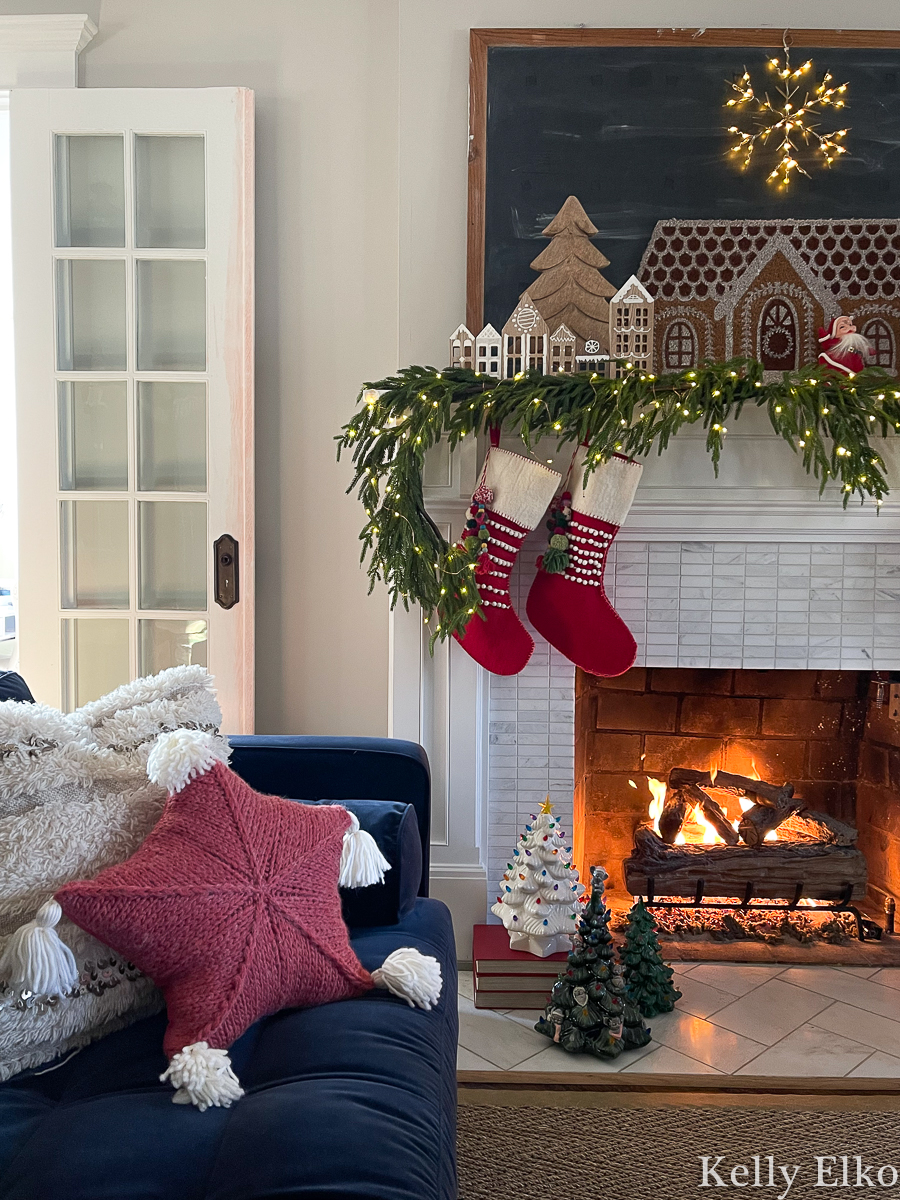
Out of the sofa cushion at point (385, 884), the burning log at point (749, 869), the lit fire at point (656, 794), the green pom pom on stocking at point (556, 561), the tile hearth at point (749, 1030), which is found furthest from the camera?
the lit fire at point (656, 794)

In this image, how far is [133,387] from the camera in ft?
7.34

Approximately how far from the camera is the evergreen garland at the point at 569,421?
180 cm

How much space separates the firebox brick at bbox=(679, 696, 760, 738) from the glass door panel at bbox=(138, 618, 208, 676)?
122cm

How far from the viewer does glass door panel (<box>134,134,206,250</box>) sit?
86.6 inches

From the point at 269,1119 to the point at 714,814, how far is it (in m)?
1.56

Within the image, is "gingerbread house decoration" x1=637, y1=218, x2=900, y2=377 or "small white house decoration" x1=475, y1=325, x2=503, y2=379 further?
"gingerbread house decoration" x1=637, y1=218, x2=900, y2=377

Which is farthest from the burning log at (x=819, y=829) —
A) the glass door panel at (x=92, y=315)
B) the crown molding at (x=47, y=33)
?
the crown molding at (x=47, y=33)

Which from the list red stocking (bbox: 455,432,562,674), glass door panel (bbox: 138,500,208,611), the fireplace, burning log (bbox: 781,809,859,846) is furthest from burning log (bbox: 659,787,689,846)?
glass door panel (bbox: 138,500,208,611)

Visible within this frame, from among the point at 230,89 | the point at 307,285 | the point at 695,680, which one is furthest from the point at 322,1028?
the point at 230,89

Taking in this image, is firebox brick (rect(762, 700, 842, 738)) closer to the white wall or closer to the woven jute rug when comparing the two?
the woven jute rug

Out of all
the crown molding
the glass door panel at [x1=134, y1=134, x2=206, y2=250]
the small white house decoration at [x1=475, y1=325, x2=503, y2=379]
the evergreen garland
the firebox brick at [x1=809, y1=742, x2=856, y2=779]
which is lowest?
the firebox brick at [x1=809, y1=742, x2=856, y2=779]

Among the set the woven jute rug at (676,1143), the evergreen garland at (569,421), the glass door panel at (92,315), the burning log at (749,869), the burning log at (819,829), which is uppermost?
the glass door panel at (92,315)

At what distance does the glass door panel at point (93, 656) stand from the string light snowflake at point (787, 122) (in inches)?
73.7

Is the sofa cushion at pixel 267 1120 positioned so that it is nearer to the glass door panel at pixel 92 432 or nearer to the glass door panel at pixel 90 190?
the glass door panel at pixel 92 432
